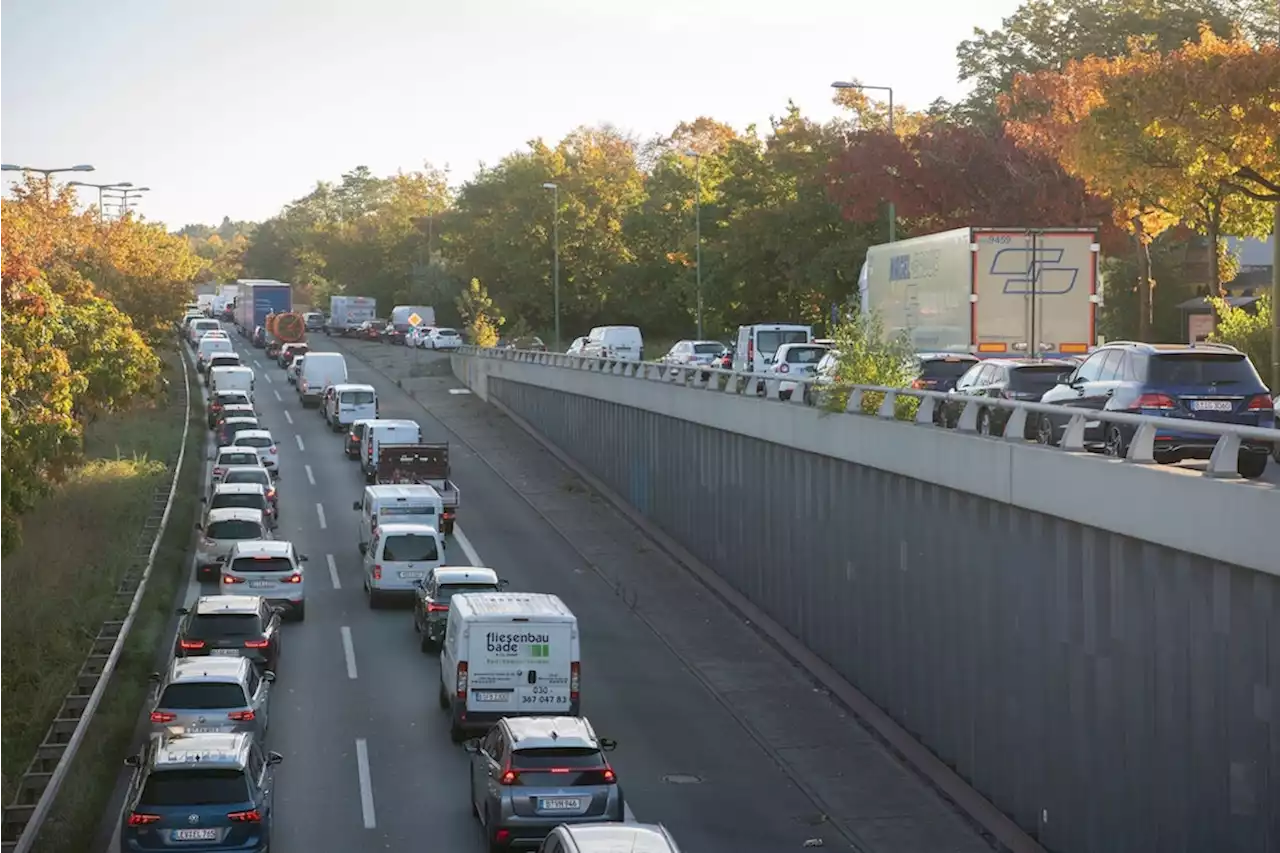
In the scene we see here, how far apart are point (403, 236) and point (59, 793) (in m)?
134

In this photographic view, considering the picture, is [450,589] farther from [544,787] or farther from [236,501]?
[544,787]

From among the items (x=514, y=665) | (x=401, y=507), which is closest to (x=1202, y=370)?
(x=514, y=665)

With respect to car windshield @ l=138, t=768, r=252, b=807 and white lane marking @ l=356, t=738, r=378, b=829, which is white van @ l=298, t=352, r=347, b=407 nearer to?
white lane marking @ l=356, t=738, r=378, b=829

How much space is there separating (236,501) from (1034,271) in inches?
771

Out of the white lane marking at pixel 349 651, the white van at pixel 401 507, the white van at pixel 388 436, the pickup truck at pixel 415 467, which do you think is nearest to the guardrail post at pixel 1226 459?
the white lane marking at pixel 349 651

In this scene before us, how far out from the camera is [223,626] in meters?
27.9

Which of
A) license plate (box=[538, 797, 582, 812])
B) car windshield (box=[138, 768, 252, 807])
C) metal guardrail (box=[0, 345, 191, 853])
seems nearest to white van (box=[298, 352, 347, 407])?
metal guardrail (box=[0, 345, 191, 853])

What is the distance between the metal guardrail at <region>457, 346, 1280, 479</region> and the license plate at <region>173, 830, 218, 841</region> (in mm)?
10548

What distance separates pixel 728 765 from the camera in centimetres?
2558

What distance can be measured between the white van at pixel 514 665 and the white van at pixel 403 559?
412 inches

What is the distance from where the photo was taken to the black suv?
27672mm

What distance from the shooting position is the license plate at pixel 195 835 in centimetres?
1773

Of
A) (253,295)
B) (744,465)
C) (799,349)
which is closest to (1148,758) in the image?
(744,465)

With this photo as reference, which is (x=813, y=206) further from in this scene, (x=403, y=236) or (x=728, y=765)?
(x=403, y=236)
